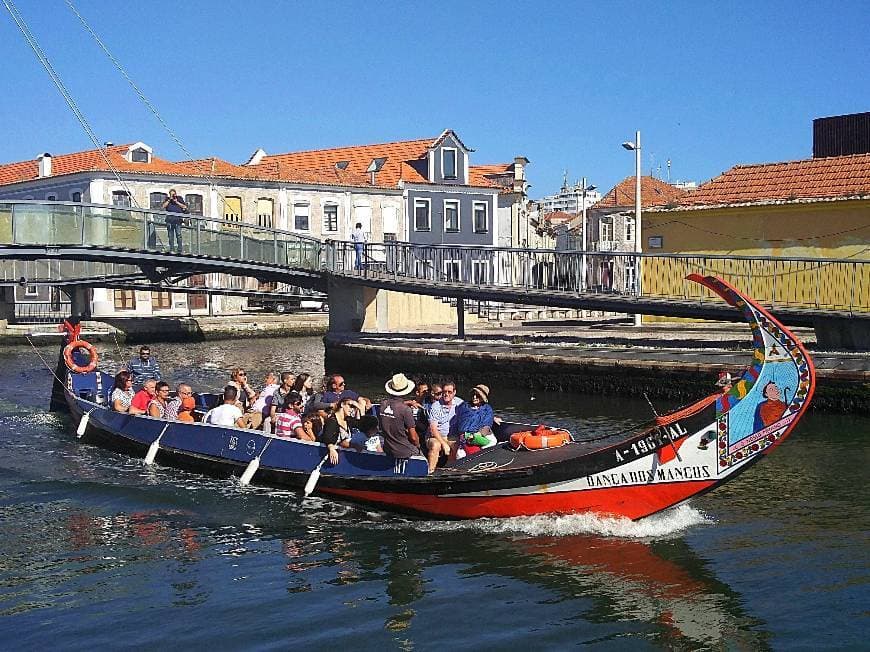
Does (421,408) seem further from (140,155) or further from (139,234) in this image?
(140,155)

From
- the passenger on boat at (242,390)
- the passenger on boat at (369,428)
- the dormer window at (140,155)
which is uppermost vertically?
the dormer window at (140,155)

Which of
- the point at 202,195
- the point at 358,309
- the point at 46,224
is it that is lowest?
the point at 358,309

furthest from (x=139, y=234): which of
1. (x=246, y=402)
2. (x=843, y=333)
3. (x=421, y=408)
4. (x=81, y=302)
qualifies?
(x=81, y=302)

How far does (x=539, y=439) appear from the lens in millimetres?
15219

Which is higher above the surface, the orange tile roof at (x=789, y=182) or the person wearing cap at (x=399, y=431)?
the orange tile roof at (x=789, y=182)

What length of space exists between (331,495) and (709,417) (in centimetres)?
594

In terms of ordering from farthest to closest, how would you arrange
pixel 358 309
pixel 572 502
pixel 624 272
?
pixel 358 309 < pixel 624 272 < pixel 572 502

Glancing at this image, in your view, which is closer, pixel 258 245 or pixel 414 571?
pixel 414 571

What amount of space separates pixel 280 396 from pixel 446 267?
52.6ft

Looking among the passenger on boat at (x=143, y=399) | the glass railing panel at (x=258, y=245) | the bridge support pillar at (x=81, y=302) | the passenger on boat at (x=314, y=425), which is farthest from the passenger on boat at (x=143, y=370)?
the bridge support pillar at (x=81, y=302)

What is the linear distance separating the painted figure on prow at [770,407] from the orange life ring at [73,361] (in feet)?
54.2

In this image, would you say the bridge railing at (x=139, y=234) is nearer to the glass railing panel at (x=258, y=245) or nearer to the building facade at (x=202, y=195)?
the glass railing panel at (x=258, y=245)

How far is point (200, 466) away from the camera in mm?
18656

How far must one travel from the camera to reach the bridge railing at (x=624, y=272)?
30.0 meters
